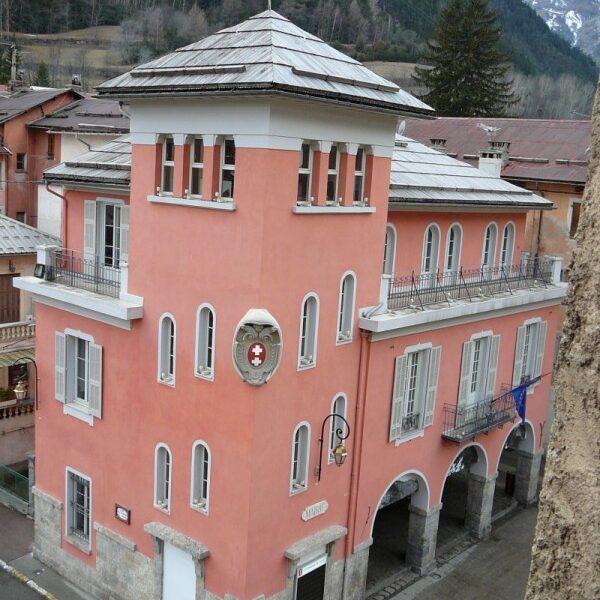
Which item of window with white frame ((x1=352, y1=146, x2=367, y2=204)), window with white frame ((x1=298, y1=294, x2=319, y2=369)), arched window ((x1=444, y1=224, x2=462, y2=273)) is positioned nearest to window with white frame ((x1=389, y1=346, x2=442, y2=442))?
arched window ((x1=444, y1=224, x2=462, y2=273))

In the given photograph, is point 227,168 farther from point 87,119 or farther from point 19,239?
point 87,119

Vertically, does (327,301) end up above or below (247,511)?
above

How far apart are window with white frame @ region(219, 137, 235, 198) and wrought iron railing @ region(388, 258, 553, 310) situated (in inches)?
235

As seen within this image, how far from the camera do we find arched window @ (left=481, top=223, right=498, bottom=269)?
25.5 meters

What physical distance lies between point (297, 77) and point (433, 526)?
14.4m

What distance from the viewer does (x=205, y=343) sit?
676 inches

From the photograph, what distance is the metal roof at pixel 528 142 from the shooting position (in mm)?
34906

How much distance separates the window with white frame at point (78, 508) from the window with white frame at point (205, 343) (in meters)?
6.26

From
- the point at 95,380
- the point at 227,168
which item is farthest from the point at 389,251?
the point at 95,380

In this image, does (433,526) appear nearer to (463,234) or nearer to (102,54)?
(463,234)

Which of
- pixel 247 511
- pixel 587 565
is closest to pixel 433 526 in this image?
pixel 247 511

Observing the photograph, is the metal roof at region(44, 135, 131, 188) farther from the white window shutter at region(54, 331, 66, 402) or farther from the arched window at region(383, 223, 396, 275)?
the arched window at region(383, 223, 396, 275)

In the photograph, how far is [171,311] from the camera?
17641mm

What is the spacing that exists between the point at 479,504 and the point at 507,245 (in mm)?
9110
